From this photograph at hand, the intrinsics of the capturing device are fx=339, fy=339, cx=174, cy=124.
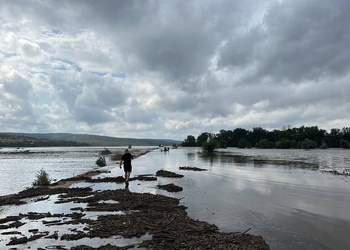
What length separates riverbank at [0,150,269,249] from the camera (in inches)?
369

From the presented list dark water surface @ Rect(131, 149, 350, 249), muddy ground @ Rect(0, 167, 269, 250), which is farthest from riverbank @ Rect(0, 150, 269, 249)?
dark water surface @ Rect(131, 149, 350, 249)

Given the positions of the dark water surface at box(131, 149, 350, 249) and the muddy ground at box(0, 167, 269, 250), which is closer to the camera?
the muddy ground at box(0, 167, 269, 250)

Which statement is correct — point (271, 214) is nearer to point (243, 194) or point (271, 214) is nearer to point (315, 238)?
point (315, 238)

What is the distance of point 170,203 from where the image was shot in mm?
15641

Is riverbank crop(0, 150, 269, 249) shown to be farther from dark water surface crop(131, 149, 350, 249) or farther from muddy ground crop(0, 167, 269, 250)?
dark water surface crop(131, 149, 350, 249)

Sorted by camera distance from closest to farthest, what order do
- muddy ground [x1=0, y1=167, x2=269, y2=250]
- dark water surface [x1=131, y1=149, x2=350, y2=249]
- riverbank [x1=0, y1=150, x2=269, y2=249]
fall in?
muddy ground [x1=0, y1=167, x2=269, y2=250]
riverbank [x1=0, y1=150, x2=269, y2=249]
dark water surface [x1=131, y1=149, x2=350, y2=249]

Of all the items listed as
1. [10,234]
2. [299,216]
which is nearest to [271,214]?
[299,216]

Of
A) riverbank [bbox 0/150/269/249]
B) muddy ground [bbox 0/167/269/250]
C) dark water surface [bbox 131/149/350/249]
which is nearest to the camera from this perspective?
muddy ground [bbox 0/167/269/250]

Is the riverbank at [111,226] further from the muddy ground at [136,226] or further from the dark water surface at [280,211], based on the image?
the dark water surface at [280,211]

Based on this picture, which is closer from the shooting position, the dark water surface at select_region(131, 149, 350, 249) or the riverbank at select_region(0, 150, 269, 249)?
the riverbank at select_region(0, 150, 269, 249)

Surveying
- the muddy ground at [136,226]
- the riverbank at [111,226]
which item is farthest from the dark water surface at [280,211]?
the riverbank at [111,226]

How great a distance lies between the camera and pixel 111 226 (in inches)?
440

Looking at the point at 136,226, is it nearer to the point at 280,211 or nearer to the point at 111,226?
the point at 111,226

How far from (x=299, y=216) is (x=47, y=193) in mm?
13910
